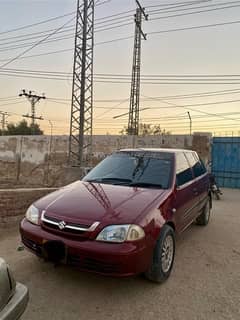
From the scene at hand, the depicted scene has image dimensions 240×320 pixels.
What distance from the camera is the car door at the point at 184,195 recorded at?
3854 mm

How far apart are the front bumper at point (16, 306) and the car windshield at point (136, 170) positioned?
203 cm

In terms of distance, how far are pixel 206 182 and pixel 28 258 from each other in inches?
145

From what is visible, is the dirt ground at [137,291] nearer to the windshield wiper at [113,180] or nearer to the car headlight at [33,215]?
the car headlight at [33,215]

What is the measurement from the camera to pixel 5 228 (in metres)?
5.41

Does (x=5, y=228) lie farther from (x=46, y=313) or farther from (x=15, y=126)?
(x=15, y=126)

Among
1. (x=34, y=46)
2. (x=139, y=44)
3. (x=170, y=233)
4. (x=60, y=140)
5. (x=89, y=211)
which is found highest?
(x=139, y=44)

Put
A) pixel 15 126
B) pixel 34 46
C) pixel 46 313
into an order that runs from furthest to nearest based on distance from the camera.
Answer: pixel 15 126 → pixel 34 46 → pixel 46 313

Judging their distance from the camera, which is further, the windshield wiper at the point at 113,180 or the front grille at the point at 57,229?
the windshield wiper at the point at 113,180

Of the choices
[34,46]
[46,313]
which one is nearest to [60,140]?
[34,46]

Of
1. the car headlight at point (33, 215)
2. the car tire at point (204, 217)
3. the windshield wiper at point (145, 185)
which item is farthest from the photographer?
the car tire at point (204, 217)

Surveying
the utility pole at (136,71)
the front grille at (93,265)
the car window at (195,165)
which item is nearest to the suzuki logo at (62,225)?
the front grille at (93,265)

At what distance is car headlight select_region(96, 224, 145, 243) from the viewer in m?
2.80

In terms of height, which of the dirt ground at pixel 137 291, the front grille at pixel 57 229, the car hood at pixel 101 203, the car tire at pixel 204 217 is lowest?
the dirt ground at pixel 137 291

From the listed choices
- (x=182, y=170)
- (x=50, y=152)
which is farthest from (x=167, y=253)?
(x=50, y=152)
